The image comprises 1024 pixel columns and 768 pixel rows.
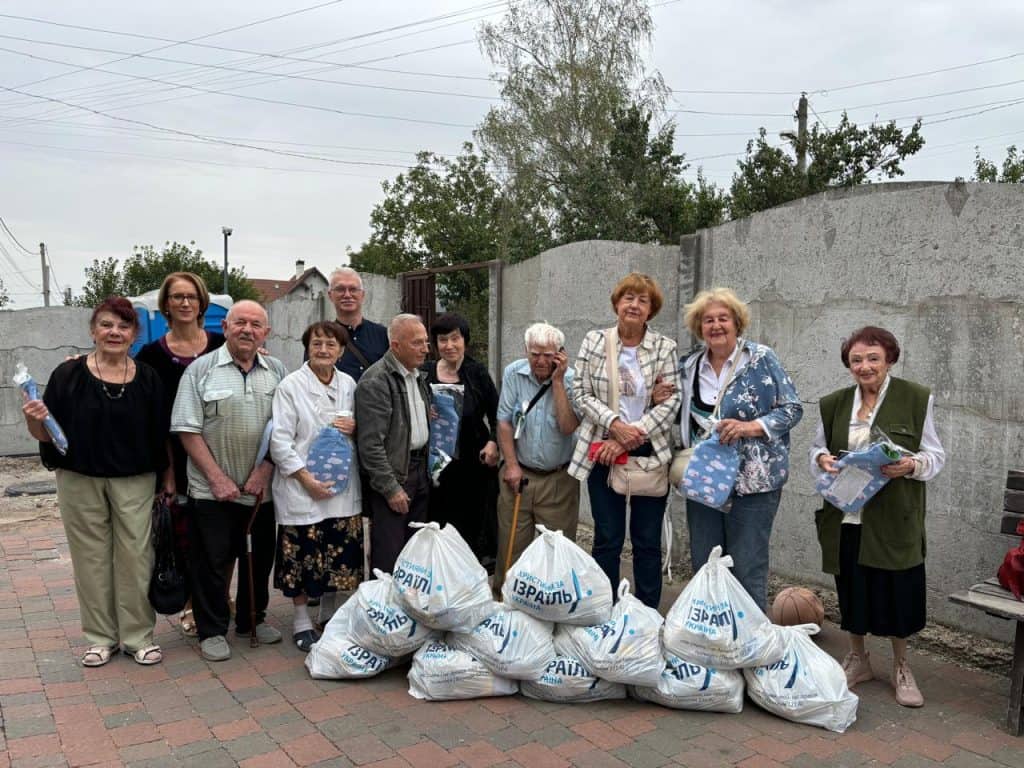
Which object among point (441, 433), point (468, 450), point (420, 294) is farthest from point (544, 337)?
point (420, 294)

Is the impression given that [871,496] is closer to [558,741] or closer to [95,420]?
[558,741]

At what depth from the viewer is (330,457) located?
405cm

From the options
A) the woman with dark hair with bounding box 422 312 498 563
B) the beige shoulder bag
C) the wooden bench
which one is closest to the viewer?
the wooden bench

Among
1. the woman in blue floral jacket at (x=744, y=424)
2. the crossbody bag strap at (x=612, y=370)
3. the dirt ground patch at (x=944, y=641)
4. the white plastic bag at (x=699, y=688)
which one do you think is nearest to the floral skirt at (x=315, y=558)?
the crossbody bag strap at (x=612, y=370)

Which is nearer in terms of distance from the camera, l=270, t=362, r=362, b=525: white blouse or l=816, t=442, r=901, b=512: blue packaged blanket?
l=816, t=442, r=901, b=512: blue packaged blanket

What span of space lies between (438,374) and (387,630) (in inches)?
58.8

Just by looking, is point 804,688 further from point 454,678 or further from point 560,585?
point 454,678

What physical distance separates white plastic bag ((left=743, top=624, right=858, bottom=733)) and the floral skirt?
1990mm

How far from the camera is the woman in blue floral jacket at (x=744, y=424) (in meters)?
3.76

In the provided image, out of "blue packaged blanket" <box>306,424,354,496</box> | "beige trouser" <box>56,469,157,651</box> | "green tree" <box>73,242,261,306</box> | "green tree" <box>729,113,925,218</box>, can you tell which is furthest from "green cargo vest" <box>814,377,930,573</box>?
"green tree" <box>73,242,261,306</box>

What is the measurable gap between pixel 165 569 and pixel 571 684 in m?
2.04

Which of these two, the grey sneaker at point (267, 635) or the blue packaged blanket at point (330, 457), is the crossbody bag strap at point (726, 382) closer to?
the blue packaged blanket at point (330, 457)

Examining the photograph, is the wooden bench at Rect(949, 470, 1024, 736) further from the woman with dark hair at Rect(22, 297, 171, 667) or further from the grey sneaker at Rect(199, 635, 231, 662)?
the woman with dark hair at Rect(22, 297, 171, 667)

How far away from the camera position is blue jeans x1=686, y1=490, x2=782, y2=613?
3.81m
